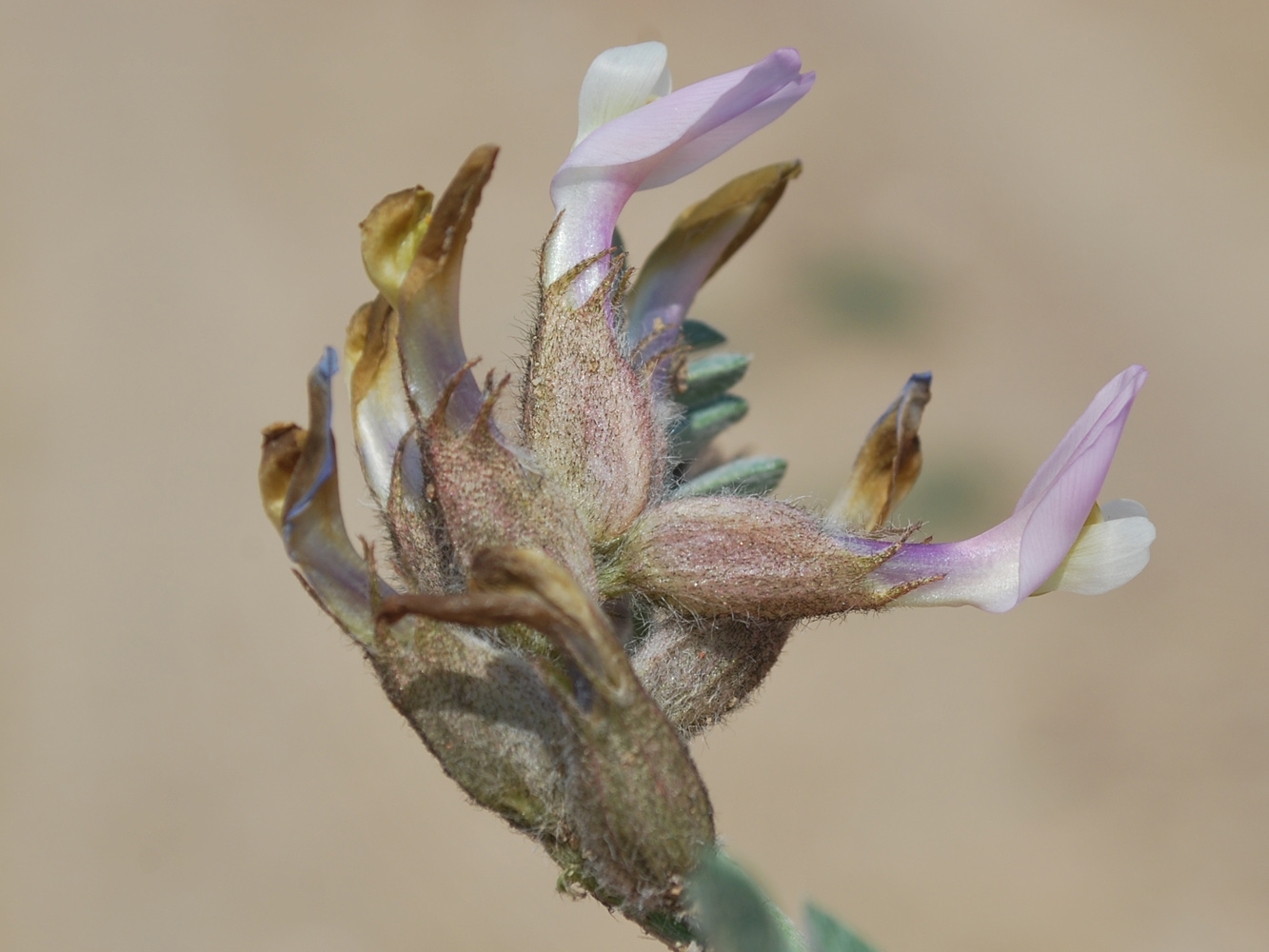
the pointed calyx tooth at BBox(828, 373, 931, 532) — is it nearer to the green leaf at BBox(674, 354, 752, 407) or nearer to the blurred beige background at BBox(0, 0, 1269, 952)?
the green leaf at BBox(674, 354, 752, 407)

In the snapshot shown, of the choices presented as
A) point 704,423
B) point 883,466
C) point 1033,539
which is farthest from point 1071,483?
point 704,423

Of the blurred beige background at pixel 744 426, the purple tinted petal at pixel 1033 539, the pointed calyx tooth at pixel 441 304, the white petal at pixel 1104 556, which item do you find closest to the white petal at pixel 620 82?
the pointed calyx tooth at pixel 441 304

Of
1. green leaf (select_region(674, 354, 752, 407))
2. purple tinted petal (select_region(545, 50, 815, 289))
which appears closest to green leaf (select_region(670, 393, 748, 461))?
green leaf (select_region(674, 354, 752, 407))

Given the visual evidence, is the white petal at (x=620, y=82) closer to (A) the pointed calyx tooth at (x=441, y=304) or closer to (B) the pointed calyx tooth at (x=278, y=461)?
(A) the pointed calyx tooth at (x=441, y=304)

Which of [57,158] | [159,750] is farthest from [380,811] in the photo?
[57,158]

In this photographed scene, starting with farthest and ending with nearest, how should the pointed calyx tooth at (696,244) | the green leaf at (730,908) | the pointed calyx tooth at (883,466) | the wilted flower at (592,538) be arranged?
1. the pointed calyx tooth at (696,244)
2. the pointed calyx tooth at (883,466)
3. the wilted flower at (592,538)
4. the green leaf at (730,908)

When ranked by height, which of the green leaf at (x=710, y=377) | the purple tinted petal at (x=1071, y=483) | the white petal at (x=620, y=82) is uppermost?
the white petal at (x=620, y=82)

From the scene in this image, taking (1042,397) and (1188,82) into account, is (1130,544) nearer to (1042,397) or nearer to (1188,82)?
(1042,397)
